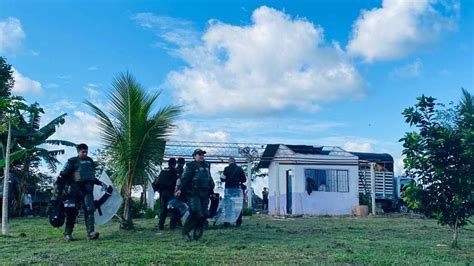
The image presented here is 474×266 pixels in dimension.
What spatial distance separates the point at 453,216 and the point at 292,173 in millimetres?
15436

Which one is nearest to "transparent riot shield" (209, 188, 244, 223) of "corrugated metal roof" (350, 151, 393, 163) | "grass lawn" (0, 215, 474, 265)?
"grass lawn" (0, 215, 474, 265)

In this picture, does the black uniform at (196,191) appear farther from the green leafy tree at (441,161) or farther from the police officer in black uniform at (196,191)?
the green leafy tree at (441,161)

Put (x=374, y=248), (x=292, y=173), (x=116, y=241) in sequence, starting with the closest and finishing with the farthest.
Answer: (x=374, y=248) → (x=116, y=241) → (x=292, y=173)

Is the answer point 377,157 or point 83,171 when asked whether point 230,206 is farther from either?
point 377,157

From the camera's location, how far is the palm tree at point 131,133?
37.8ft

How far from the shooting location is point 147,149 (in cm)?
1168

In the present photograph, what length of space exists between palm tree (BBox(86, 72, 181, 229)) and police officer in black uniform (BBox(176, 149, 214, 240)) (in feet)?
7.71

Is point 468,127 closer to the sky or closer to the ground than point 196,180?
closer to the sky

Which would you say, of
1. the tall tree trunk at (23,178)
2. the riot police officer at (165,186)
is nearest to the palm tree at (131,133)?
the riot police officer at (165,186)

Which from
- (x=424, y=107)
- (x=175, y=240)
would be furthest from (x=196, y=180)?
(x=424, y=107)

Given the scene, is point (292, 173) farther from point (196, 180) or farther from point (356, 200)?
point (196, 180)

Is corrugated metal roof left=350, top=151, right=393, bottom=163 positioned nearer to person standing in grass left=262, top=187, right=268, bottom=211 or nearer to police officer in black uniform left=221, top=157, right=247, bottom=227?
person standing in grass left=262, top=187, right=268, bottom=211

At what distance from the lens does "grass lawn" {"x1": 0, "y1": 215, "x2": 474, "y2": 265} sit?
23.0 feet

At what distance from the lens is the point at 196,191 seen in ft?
30.5
